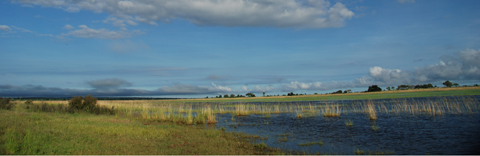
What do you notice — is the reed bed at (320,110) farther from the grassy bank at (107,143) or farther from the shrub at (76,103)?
the grassy bank at (107,143)

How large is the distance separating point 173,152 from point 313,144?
7071 millimetres

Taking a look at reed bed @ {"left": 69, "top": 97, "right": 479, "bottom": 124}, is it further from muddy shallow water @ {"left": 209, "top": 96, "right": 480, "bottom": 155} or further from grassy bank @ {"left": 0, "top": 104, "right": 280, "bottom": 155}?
grassy bank @ {"left": 0, "top": 104, "right": 280, "bottom": 155}

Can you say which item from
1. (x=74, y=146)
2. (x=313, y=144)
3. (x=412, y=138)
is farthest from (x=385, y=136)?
(x=74, y=146)

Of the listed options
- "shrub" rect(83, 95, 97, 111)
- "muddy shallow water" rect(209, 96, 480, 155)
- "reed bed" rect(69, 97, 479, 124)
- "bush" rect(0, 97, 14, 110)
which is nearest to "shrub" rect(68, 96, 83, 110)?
"shrub" rect(83, 95, 97, 111)

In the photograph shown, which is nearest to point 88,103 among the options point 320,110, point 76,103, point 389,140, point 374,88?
point 76,103

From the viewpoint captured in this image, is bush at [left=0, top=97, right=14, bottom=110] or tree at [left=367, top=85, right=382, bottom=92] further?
tree at [left=367, top=85, right=382, bottom=92]

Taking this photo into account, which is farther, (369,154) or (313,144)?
(313,144)

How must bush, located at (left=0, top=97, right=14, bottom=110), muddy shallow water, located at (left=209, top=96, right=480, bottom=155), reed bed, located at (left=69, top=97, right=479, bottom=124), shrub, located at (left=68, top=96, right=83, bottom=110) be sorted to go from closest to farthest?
muddy shallow water, located at (left=209, top=96, right=480, bottom=155) < reed bed, located at (left=69, top=97, right=479, bottom=124) < bush, located at (left=0, top=97, right=14, bottom=110) < shrub, located at (left=68, top=96, right=83, bottom=110)

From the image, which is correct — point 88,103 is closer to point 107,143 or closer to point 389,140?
point 107,143

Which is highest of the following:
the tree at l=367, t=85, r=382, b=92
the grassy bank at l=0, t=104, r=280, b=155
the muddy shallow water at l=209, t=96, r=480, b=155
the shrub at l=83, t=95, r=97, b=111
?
the tree at l=367, t=85, r=382, b=92

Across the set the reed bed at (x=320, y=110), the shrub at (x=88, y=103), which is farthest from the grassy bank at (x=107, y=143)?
the shrub at (x=88, y=103)

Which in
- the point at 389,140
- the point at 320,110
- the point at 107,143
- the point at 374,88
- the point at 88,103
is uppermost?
the point at 374,88

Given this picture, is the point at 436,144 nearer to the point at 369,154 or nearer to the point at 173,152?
the point at 369,154

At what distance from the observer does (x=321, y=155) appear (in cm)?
1077
